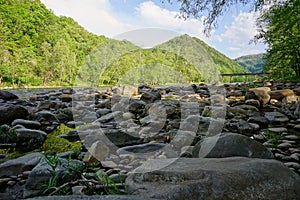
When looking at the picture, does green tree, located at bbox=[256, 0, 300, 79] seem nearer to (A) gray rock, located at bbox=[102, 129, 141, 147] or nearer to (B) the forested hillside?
(A) gray rock, located at bbox=[102, 129, 141, 147]

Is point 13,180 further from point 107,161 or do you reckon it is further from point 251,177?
point 251,177

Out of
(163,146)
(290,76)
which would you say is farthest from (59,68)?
(163,146)

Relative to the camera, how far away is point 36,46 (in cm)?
3984

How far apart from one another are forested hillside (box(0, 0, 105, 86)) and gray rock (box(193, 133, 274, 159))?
33255 mm

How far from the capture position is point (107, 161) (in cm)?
216

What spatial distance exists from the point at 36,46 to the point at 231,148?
147ft

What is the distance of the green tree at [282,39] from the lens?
586 cm

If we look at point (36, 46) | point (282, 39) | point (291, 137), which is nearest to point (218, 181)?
point (291, 137)

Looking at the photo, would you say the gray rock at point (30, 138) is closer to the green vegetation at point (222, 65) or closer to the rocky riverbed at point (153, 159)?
the rocky riverbed at point (153, 159)

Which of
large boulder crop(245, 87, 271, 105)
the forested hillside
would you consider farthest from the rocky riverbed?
the forested hillside

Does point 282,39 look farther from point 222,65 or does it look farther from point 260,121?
point 222,65

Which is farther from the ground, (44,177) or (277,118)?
(277,118)

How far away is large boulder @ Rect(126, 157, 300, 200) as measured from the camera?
1.12 metres

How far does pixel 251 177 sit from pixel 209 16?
440 centimetres
